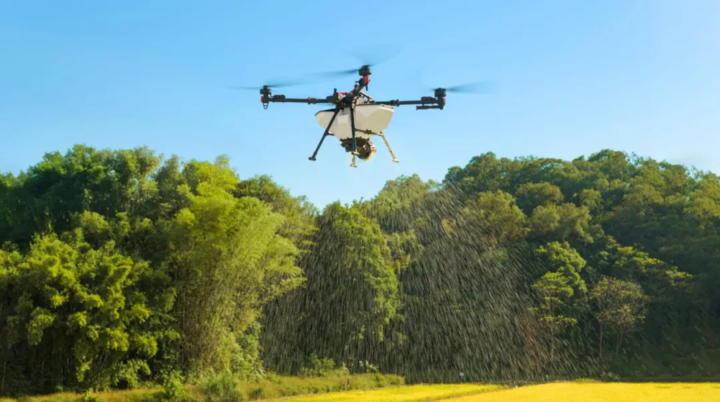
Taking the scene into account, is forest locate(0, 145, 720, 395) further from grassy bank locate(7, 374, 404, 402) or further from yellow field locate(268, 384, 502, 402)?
yellow field locate(268, 384, 502, 402)

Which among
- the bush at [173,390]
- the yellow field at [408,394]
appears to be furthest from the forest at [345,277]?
the yellow field at [408,394]

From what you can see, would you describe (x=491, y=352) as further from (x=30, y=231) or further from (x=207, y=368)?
(x=30, y=231)

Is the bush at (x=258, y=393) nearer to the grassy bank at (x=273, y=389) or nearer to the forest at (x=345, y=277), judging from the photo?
the grassy bank at (x=273, y=389)

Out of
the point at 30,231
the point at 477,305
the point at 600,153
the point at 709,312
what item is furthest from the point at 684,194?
the point at 30,231

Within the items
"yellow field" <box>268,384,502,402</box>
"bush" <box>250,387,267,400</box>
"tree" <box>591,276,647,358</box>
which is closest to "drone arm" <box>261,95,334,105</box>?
"yellow field" <box>268,384,502,402</box>

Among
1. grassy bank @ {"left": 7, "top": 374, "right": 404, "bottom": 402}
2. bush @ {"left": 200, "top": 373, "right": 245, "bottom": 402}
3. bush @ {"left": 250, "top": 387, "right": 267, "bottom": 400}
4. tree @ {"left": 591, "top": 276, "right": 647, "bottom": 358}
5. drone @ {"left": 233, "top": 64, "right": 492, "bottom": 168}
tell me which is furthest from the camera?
tree @ {"left": 591, "top": 276, "right": 647, "bottom": 358}
